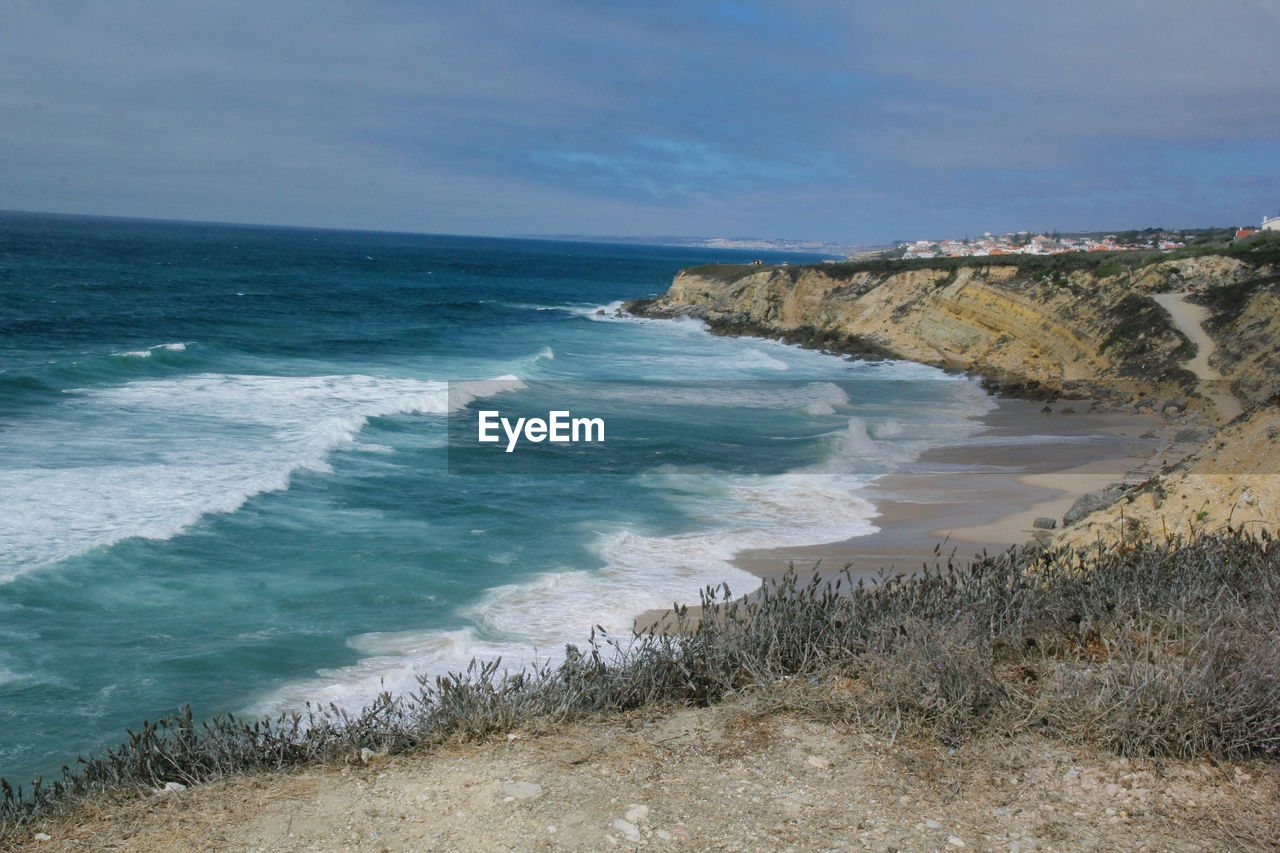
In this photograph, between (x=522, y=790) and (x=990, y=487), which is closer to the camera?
(x=522, y=790)

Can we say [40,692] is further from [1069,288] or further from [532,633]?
[1069,288]

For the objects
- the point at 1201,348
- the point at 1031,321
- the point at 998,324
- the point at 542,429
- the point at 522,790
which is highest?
the point at 1031,321

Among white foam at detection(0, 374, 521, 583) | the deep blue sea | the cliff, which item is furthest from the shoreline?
white foam at detection(0, 374, 521, 583)

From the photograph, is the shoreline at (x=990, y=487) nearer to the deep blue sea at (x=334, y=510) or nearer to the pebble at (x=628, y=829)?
the deep blue sea at (x=334, y=510)

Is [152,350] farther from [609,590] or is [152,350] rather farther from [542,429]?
[609,590]

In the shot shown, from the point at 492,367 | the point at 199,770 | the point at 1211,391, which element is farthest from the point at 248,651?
the point at 1211,391

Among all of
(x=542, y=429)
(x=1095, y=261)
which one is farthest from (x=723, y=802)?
(x=1095, y=261)

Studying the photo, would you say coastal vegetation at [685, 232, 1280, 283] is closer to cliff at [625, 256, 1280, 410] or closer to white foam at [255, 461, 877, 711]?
cliff at [625, 256, 1280, 410]
